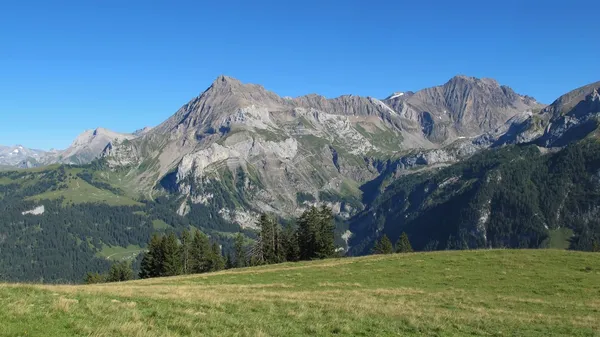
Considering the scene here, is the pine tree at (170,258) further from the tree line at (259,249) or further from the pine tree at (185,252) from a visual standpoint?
the pine tree at (185,252)

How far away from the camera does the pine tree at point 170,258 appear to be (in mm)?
102500

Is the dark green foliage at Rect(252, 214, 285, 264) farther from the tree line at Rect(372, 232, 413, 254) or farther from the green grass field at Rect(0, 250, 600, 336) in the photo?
the green grass field at Rect(0, 250, 600, 336)

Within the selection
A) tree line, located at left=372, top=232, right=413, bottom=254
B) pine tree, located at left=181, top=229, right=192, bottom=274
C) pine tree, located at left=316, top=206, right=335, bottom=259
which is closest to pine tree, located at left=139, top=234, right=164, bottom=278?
pine tree, located at left=181, top=229, right=192, bottom=274

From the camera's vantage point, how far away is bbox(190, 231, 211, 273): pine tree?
4643 inches

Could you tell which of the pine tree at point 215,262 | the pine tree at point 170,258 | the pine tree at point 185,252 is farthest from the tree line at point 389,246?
the pine tree at point 170,258

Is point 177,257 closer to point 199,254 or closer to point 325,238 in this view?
point 199,254

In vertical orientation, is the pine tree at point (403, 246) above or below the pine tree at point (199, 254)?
below

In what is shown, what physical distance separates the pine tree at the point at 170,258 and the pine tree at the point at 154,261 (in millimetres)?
1498

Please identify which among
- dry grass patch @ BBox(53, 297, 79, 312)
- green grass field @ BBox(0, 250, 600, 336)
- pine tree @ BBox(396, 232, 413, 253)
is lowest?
pine tree @ BBox(396, 232, 413, 253)

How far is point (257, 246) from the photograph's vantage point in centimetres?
11369

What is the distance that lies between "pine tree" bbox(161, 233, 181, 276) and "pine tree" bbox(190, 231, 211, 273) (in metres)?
11.2

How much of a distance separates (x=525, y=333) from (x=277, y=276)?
36.4m

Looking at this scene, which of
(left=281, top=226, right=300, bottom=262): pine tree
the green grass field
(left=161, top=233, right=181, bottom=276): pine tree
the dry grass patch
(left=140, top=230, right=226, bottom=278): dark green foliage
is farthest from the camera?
(left=281, top=226, right=300, bottom=262): pine tree

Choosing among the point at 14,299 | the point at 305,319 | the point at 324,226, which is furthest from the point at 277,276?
the point at 324,226
